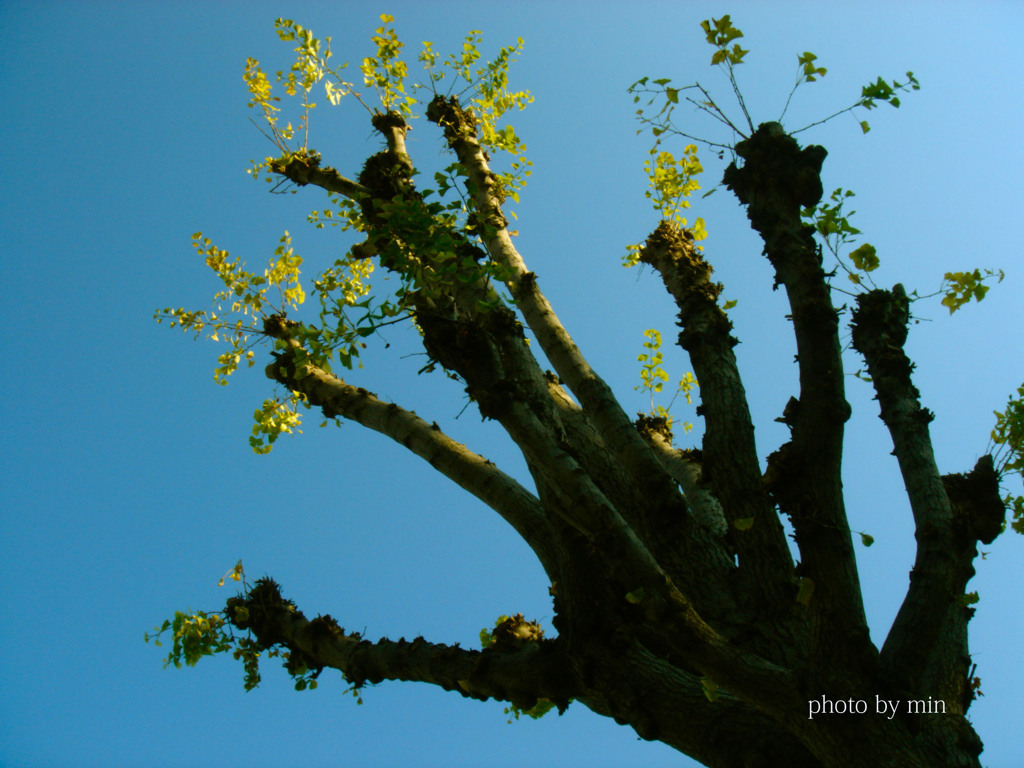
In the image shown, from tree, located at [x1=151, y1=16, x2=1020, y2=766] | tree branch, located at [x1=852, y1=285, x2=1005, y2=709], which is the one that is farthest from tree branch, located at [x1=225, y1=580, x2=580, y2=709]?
tree branch, located at [x1=852, y1=285, x2=1005, y2=709]

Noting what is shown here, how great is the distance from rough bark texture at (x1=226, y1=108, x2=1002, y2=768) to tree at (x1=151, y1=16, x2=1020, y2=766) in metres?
0.01

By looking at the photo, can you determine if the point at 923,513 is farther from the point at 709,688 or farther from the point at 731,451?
the point at 709,688

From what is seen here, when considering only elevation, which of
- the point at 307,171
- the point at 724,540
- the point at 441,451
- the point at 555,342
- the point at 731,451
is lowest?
the point at 724,540

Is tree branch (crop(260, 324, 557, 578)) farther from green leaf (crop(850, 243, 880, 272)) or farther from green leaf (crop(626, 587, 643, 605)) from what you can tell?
green leaf (crop(850, 243, 880, 272))

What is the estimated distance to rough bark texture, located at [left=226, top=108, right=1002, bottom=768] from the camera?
265cm

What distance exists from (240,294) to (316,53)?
2568 millimetres

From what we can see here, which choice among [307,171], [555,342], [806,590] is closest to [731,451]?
[806,590]

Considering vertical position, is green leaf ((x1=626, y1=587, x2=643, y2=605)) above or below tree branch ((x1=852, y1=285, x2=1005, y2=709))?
below

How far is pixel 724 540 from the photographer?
3.90 m

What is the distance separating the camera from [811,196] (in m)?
3.54

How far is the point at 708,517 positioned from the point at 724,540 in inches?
12.4

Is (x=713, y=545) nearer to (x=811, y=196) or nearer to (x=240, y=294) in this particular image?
(x=811, y=196)

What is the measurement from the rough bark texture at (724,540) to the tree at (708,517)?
0.04ft

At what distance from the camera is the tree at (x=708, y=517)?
2.67 m
